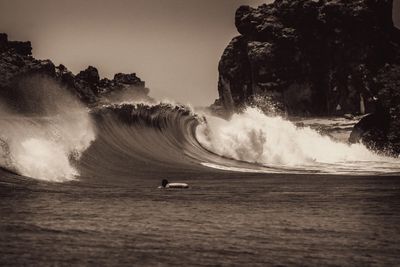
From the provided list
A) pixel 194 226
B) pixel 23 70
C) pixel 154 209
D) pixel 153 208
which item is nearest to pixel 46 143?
pixel 153 208

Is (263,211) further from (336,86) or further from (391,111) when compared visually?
(336,86)

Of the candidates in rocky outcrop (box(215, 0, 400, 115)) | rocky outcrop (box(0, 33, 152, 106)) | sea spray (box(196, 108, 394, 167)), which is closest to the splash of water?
sea spray (box(196, 108, 394, 167))

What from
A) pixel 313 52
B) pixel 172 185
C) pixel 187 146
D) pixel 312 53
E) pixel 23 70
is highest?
pixel 313 52

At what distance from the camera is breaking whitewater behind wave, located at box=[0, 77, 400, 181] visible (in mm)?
26688

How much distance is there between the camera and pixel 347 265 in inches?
380

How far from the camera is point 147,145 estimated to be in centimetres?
3797

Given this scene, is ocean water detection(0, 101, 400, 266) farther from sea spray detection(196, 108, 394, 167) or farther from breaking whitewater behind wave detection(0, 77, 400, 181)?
sea spray detection(196, 108, 394, 167)

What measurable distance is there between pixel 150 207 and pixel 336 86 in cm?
13842

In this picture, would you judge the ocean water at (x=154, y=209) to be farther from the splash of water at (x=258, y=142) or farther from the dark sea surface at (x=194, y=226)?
the splash of water at (x=258, y=142)

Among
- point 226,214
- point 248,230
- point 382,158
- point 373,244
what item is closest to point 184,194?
point 226,214

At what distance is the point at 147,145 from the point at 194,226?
25.1m

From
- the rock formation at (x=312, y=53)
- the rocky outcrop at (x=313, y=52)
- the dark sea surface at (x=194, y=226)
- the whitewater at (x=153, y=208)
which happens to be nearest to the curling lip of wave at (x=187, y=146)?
the whitewater at (x=153, y=208)

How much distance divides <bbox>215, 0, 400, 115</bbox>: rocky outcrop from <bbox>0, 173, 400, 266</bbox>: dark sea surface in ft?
420

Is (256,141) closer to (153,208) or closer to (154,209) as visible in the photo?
(153,208)
